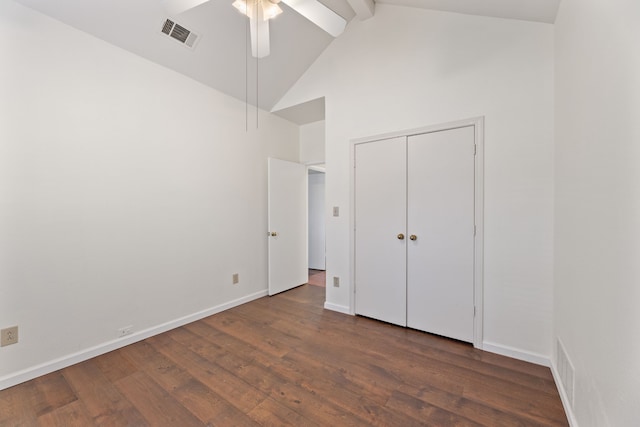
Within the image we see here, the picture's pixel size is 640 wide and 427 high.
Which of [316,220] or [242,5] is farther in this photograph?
[316,220]

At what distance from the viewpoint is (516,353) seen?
2115 millimetres

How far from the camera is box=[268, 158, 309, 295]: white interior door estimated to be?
145 inches

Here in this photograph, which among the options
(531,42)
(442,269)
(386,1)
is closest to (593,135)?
(531,42)

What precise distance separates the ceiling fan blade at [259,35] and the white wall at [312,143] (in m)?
2.01

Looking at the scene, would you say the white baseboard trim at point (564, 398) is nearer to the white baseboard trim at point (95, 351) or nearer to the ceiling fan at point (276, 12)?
the ceiling fan at point (276, 12)

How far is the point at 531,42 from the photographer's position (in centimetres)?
204

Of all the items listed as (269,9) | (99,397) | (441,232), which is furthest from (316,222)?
(99,397)

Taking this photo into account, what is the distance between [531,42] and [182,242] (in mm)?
3619

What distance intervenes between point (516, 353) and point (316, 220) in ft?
12.7

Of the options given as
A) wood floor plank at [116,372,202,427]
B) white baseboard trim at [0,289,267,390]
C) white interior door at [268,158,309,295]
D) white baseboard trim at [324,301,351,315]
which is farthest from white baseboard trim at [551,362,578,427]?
white baseboard trim at [0,289,267,390]

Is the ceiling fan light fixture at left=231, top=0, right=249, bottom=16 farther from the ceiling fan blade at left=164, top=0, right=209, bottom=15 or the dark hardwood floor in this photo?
the dark hardwood floor

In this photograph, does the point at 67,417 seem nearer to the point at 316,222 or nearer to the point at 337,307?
the point at 337,307

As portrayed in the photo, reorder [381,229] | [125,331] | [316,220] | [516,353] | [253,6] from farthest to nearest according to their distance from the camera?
[316,220] < [381,229] < [125,331] < [516,353] < [253,6]

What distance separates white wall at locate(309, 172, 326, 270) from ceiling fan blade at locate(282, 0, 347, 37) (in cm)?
352
